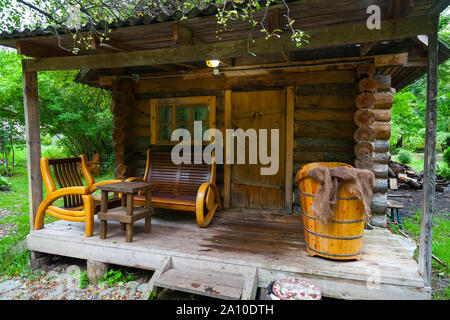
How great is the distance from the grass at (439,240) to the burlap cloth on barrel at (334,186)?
146cm

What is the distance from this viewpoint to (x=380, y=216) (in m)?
3.75

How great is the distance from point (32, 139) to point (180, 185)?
2020 mm

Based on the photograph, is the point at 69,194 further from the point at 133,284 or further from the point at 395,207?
the point at 395,207

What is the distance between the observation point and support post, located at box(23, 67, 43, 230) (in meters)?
3.46

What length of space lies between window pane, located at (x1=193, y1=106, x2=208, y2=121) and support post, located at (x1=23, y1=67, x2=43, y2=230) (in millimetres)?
2268

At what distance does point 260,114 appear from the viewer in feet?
14.1

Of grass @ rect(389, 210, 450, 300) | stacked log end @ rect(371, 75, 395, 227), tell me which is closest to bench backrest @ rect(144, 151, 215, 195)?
stacked log end @ rect(371, 75, 395, 227)

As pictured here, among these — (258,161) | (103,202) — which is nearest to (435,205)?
(258,161)

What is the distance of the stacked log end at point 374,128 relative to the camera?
11.4 ft

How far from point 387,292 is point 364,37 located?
2.20 meters

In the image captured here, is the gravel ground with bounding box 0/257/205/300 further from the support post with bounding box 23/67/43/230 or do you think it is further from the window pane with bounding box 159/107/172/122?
the window pane with bounding box 159/107/172/122

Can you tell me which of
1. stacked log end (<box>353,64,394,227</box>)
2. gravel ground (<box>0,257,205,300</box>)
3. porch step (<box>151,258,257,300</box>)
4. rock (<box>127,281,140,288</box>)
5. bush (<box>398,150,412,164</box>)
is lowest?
gravel ground (<box>0,257,205,300</box>)

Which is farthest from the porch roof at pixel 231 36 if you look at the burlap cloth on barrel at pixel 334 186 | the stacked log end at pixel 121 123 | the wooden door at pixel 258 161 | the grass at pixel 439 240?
the grass at pixel 439 240
